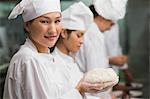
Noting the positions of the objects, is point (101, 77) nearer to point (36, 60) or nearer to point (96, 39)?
point (36, 60)

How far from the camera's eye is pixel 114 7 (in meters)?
1.75

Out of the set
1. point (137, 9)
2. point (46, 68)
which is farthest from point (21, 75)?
point (137, 9)

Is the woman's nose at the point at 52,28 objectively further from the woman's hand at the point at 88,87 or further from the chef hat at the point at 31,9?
the woman's hand at the point at 88,87

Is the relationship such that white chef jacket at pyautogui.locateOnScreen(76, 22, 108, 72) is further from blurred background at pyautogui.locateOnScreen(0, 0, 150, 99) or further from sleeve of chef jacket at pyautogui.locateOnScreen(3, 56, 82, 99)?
blurred background at pyautogui.locateOnScreen(0, 0, 150, 99)

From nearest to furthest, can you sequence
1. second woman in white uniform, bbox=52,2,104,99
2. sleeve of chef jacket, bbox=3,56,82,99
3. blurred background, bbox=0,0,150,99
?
sleeve of chef jacket, bbox=3,56,82,99 → second woman in white uniform, bbox=52,2,104,99 → blurred background, bbox=0,0,150,99

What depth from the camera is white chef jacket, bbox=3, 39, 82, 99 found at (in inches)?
43.5

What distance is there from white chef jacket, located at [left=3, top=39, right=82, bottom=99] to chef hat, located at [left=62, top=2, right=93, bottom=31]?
1.20ft

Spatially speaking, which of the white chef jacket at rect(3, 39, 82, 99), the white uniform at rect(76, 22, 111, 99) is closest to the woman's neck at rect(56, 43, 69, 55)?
the white uniform at rect(76, 22, 111, 99)

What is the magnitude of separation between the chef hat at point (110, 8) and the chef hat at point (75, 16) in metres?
0.16

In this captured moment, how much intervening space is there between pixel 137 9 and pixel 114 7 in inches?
84.7

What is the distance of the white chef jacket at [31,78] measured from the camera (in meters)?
1.11

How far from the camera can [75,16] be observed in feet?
5.00

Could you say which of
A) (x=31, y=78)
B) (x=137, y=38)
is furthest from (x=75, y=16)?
(x=137, y=38)

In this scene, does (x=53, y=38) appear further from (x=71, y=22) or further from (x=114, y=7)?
(x=114, y=7)
